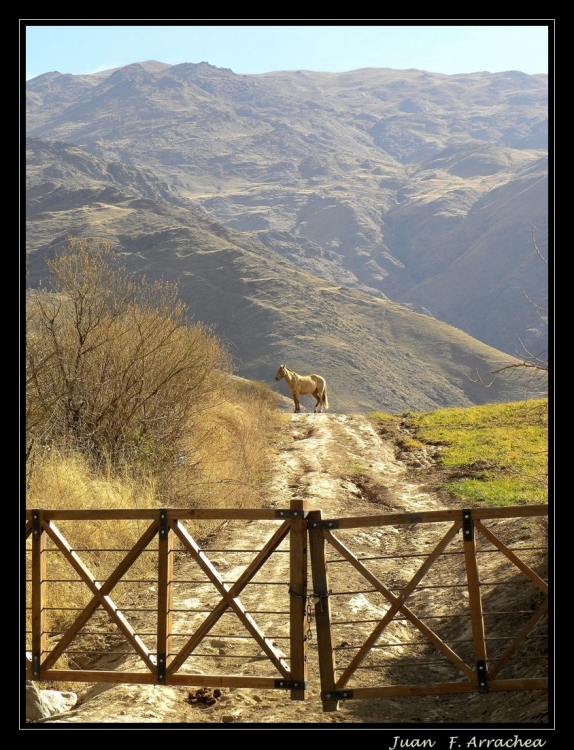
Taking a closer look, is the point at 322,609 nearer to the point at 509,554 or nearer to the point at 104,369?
the point at 509,554

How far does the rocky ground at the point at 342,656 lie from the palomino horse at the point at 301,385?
294 inches

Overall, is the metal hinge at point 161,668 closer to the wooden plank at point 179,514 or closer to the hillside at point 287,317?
the wooden plank at point 179,514

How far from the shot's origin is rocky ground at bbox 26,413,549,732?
23.6 feet

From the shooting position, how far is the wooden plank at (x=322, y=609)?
6527 millimetres

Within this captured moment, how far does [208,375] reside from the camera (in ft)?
68.5

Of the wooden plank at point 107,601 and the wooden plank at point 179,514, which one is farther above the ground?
the wooden plank at point 179,514

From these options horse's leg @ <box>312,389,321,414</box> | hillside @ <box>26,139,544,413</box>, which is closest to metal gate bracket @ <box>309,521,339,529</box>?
horse's leg @ <box>312,389,321,414</box>

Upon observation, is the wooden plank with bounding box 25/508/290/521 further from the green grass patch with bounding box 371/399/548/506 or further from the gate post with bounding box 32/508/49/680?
the green grass patch with bounding box 371/399/548/506

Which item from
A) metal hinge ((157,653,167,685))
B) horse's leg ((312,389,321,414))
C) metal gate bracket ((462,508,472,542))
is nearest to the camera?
metal gate bracket ((462,508,472,542))

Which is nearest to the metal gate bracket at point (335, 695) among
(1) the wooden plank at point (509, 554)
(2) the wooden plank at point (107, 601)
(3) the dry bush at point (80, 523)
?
(2) the wooden plank at point (107, 601)

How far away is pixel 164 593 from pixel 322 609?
129 centimetres

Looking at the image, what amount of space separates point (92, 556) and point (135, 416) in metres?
6.26
